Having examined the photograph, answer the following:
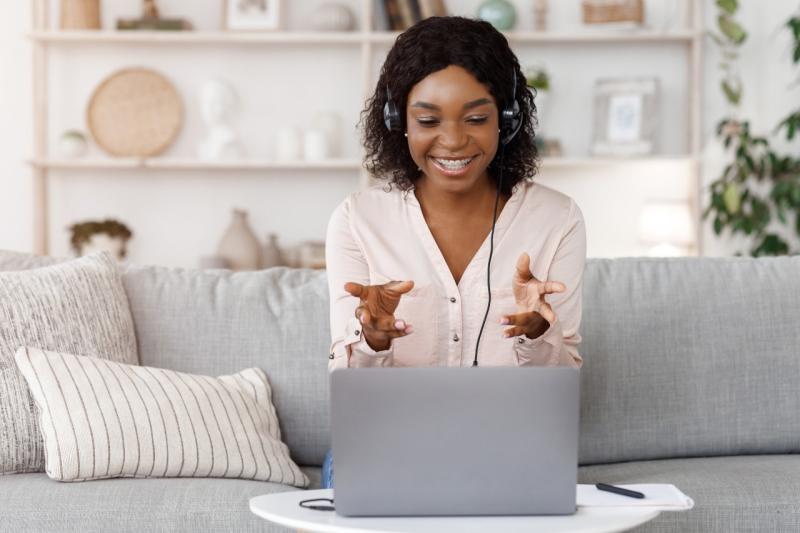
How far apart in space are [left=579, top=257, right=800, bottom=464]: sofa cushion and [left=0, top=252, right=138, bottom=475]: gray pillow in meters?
0.93

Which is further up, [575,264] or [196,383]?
[575,264]

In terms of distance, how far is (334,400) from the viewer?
108 centimetres

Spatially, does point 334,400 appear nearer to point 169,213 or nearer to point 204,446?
point 204,446

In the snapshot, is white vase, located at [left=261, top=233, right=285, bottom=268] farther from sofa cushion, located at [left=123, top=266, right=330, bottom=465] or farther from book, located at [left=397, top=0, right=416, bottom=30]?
sofa cushion, located at [left=123, top=266, right=330, bottom=465]

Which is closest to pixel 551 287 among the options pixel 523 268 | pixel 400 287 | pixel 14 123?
pixel 523 268

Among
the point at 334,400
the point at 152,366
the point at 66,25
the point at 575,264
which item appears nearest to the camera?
the point at 334,400

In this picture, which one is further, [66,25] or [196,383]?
[66,25]

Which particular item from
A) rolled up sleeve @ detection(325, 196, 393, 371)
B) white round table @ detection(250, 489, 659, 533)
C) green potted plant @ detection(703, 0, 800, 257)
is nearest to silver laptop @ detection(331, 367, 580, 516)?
white round table @ detection(250, 489, 659, 533)

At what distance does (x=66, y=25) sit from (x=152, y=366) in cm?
256

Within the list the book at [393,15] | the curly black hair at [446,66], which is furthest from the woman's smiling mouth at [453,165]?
the book at [393,15]

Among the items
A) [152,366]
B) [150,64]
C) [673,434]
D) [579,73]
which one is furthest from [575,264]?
[150,64]

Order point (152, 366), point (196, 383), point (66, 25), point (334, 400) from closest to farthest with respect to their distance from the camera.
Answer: point (334, 400), point (196, 383), point (152, 366), point (66, 25)

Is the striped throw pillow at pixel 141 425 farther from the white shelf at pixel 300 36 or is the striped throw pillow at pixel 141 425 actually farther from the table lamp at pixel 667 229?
the table lamp at pixel 667 229

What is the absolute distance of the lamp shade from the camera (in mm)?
4027
